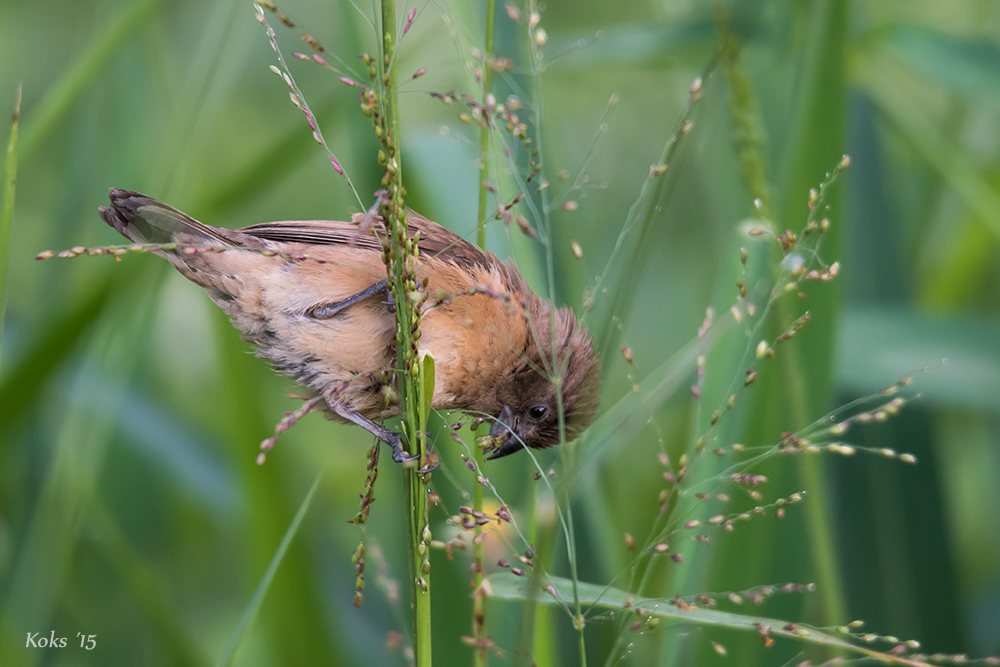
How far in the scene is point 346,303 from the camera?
2.12 m

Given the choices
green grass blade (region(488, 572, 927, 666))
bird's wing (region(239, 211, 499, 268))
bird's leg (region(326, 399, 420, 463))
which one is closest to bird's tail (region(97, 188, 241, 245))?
bird's wing (region(239, 211, 499, 268))

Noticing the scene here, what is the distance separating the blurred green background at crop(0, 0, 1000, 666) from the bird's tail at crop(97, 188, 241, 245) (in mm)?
329

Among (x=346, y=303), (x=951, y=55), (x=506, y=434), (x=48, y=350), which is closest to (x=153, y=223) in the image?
(x=346, y=303)

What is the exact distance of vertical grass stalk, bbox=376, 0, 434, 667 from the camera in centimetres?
128

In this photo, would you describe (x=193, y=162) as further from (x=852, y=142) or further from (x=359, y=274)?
(x=852, y=142)

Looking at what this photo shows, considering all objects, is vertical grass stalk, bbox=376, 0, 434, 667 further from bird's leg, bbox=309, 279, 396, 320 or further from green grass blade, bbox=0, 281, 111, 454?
green grass blade, bbox=0, 281, 111, 454

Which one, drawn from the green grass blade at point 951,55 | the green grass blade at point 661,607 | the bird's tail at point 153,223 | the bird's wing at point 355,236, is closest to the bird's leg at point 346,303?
the bird's wing at point 355,236

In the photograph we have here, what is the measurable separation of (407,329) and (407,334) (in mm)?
11

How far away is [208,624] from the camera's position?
3.42 m

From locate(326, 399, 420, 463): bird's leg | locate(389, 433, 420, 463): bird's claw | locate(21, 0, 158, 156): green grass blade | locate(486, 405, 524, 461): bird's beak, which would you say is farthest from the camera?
locate(486, 405, 524, 461): bird's beak

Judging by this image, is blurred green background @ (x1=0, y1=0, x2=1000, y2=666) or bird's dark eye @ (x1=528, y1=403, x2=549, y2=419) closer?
blurred green background @ (x1=0, y1=0, x2=1000, y2=666)

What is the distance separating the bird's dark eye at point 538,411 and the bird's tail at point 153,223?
91 centimetres

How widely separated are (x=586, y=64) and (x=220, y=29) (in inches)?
52.8

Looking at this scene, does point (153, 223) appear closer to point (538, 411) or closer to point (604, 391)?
point (538, 411)
